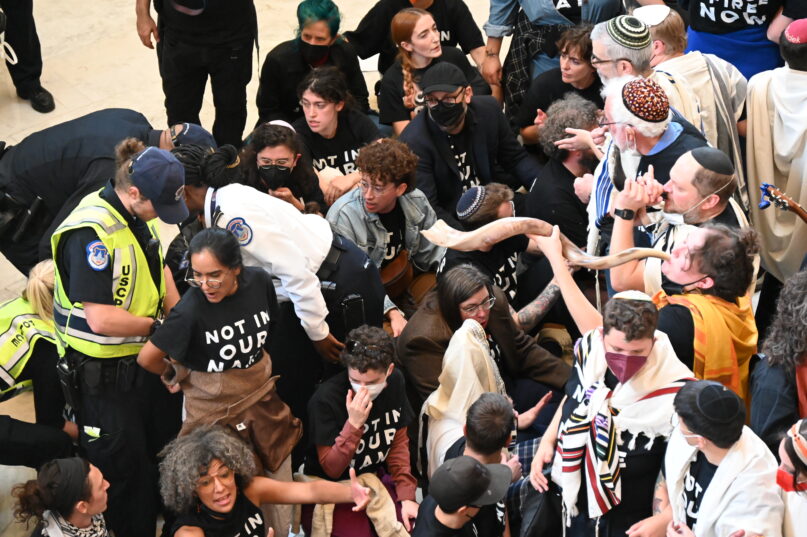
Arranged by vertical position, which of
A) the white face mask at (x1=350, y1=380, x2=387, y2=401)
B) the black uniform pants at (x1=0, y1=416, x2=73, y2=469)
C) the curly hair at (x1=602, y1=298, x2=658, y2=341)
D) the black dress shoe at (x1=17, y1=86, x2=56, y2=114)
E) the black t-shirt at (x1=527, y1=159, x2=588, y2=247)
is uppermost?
the curly hair at (x1=602, y1=298, x2=658, y2=341)

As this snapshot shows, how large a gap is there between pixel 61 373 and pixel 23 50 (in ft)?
10.3

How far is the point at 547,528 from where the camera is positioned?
3.60 m

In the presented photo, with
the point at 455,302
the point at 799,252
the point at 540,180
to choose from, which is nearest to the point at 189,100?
the point at 540,180

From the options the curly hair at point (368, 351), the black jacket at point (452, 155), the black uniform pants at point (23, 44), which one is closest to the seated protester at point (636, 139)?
the black jacket at point (452, 155)

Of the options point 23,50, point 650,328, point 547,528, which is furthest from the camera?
point 23,50

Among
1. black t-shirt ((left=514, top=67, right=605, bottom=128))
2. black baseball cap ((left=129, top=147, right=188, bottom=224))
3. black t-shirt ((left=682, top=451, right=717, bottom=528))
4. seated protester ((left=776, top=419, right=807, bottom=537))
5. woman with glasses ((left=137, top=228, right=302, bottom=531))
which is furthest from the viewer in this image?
black t-shirt ((left=514, top=67, right=605, bottom=128))

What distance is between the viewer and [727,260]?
339 centimetres

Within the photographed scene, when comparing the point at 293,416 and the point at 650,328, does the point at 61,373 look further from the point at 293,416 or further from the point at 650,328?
the point at 650,328

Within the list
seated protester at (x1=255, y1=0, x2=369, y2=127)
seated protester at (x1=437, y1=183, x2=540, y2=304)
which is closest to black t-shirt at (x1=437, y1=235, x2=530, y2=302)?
seated protester at (x1=437, y1=183, x2=540, y2=304)

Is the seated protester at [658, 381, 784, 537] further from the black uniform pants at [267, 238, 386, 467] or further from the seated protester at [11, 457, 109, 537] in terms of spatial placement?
the seated protester at [11, 457, 109, 537]

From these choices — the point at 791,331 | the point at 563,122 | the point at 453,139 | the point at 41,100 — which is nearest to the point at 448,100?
the point at 453,139

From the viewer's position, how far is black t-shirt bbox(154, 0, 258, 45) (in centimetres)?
550

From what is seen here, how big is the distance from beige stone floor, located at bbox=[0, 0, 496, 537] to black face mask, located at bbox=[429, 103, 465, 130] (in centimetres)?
164

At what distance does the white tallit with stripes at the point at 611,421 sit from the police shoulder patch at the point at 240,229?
132cm
